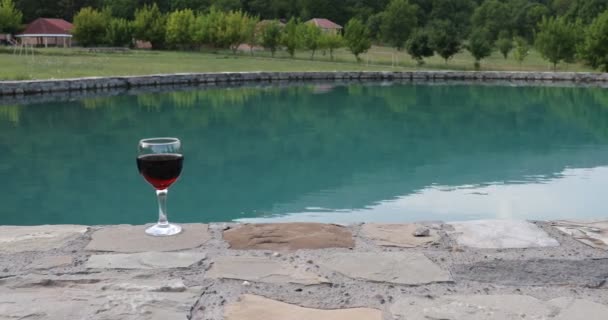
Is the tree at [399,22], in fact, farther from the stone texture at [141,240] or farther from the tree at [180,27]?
the stone texture at [141,240]

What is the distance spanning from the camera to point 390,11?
54.2 m

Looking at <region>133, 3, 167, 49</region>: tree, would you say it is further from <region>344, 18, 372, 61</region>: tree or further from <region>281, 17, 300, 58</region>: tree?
<region>344, 18, 372, 61</region>: tree

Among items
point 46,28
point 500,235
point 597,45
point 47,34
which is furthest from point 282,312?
point 46,28

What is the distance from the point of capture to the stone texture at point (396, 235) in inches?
87.6

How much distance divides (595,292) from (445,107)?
689 inches

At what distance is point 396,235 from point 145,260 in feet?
2.74

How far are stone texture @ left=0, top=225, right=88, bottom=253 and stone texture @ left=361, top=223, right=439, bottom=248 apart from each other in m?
0.99

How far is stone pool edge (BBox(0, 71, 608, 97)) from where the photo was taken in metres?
20.0

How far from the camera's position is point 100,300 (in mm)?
1733

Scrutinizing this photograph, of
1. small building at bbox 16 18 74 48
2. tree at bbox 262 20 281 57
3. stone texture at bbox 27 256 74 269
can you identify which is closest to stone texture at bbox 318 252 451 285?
stone texture at bbox 27 256 74 269

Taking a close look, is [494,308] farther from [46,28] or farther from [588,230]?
[46,28]

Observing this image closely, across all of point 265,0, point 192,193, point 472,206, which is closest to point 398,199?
point 472,206

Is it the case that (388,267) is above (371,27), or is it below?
below

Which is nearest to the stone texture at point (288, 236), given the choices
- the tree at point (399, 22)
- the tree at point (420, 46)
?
the tree at point (420, 46)
